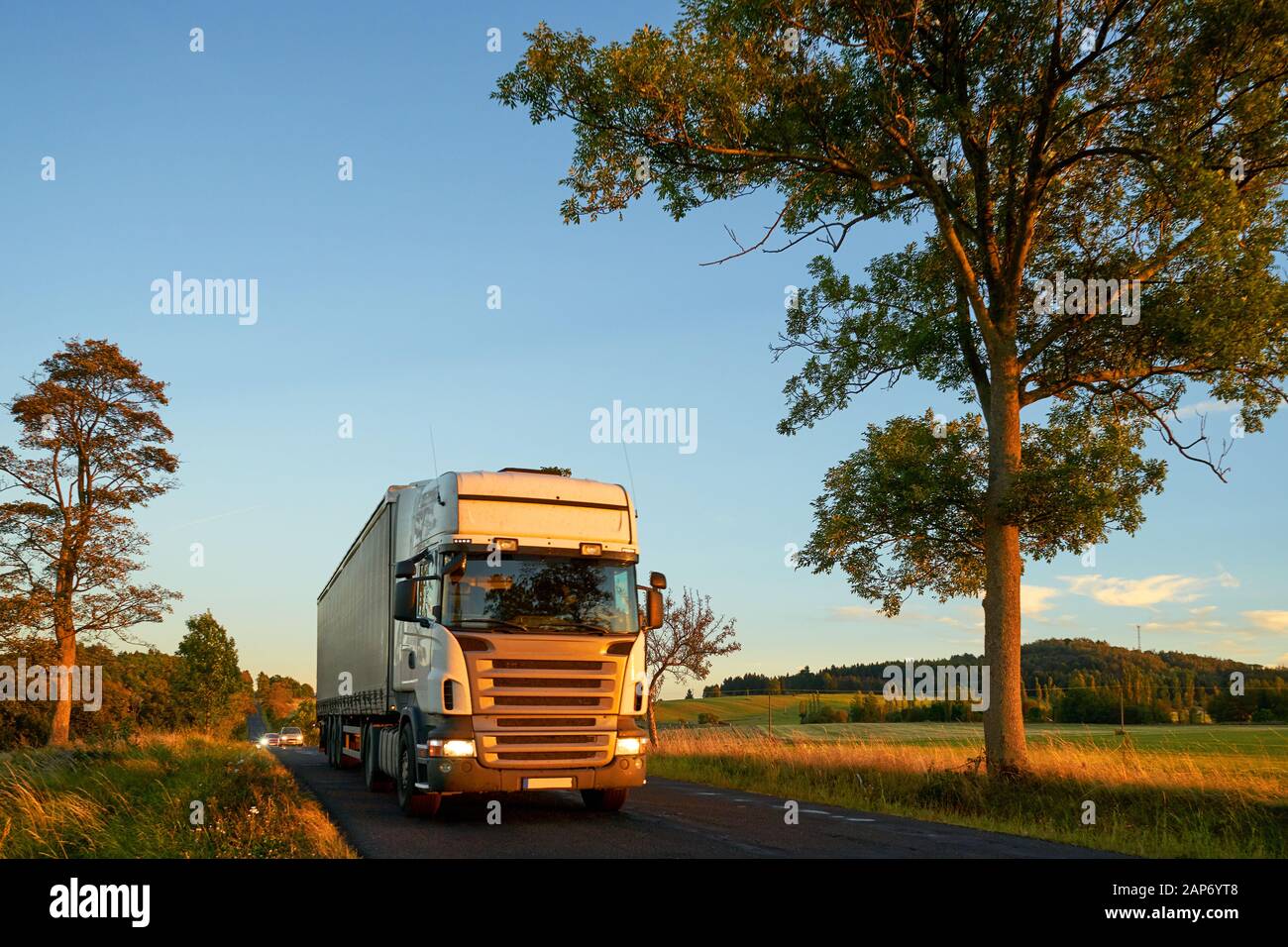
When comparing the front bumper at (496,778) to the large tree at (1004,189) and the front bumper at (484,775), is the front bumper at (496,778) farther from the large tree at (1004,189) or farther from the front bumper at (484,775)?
the large tree at (1004,189)

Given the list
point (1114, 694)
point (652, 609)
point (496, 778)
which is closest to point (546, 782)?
point (496, 778)

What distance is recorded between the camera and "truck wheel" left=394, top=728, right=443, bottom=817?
12.2 metres

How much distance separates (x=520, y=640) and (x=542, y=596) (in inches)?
26.9

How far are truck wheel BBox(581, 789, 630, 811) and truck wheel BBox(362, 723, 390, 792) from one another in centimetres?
371

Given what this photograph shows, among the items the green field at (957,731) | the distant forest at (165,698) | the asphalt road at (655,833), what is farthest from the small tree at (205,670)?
the asphalt road at (655,833)

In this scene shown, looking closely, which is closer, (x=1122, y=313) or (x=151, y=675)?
(x=1122, y=313)

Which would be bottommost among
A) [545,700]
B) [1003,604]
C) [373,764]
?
[373,764]

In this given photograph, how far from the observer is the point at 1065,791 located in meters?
14.2

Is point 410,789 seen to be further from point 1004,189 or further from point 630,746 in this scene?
point 1004,189
